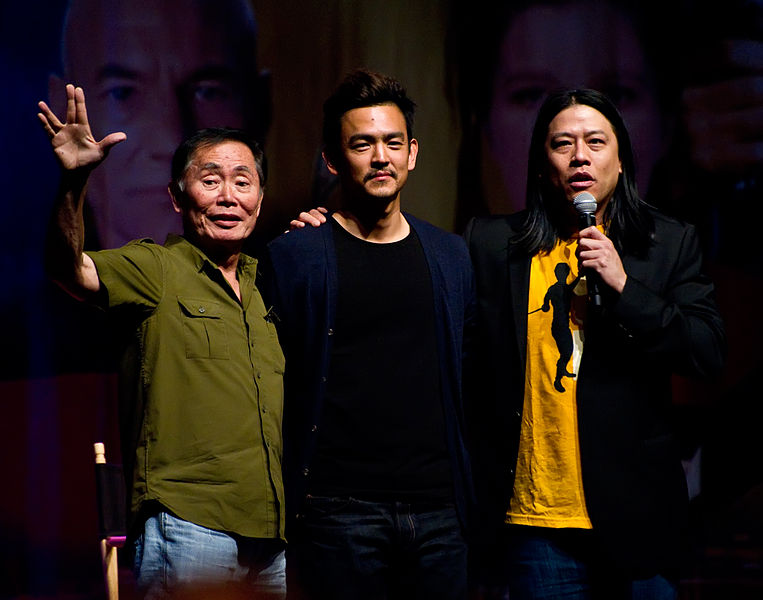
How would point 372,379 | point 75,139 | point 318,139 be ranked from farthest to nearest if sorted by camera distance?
point 318,139
point 372,379
point 75,139

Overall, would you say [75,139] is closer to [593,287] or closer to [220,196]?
[220,196]

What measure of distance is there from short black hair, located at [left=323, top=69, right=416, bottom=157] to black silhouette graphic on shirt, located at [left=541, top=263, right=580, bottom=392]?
Answer: 0.53m

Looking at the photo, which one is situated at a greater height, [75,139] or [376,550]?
[75,139]

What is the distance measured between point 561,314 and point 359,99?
734 millimetres

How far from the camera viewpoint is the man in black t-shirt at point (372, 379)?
2.22 metres

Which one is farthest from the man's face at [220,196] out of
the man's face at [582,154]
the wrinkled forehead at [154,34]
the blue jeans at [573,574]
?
the wrinkled forehead at [154,34]

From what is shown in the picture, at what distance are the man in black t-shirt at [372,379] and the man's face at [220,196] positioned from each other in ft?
0.37

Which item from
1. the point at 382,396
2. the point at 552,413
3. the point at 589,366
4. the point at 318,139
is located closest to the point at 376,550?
the point at 382,396

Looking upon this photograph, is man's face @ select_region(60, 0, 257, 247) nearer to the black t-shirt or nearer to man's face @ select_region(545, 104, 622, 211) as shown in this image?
the black t-shirt

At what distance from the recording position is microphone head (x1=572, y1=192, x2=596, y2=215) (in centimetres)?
221

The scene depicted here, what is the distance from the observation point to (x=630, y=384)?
2.24 m

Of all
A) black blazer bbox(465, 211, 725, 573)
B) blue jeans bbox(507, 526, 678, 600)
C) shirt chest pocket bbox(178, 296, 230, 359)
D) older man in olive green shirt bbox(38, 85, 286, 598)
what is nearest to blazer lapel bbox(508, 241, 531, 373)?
black blazer bbox(465, 211, 725, 573)

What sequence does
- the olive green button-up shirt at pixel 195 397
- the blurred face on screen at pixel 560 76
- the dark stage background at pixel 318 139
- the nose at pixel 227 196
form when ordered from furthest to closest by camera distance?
1. the blurred face on screen at pixel 560 76
2. the dark stage background at pixel 318 139
3. the nose at pixel 227 196
4. the olive green button-up shirt at pixel 195 397

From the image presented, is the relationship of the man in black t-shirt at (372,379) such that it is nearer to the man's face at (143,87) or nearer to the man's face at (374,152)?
the man's face at (374,152)
